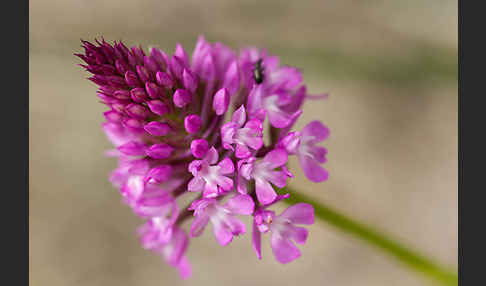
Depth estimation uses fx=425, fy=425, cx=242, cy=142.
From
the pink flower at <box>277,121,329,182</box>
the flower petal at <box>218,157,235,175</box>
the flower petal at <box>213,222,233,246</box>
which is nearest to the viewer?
the flower petal at <box>218,157,235,175</box>

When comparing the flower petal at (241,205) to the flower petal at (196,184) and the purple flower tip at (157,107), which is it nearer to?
the flower petal at (196,184)

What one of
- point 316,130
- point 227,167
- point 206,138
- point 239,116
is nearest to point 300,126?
point 316,130

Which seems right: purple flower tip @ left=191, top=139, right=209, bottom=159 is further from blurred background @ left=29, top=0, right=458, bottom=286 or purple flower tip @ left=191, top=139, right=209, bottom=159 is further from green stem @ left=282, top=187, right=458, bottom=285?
blurred background @ left=29, top=0, right=458, bottom=286

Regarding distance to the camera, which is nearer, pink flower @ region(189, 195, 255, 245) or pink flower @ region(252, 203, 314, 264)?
pink flower @ region(189, 195, 255, 245)

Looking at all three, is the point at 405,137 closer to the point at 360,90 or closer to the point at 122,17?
the point at 360,90

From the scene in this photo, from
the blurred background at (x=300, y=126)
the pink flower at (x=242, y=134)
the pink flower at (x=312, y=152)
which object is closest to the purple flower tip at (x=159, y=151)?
the pink flower at (x=242, y=134)

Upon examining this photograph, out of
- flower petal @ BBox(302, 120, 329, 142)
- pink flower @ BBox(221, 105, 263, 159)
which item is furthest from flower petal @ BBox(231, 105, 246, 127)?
flower petal @ BBox(302, 120, 329, 142)

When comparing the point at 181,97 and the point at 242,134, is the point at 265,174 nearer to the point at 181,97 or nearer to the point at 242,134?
the point at 242,134

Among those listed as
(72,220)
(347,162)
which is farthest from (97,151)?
(347,162)
